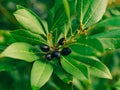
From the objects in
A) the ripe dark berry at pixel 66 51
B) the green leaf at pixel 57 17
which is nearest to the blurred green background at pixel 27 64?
the green leaf at pixel 57 17

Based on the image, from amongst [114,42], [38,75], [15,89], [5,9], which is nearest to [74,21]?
[114,42]

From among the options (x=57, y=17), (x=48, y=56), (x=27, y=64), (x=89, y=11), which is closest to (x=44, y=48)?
(x=48, y=56)

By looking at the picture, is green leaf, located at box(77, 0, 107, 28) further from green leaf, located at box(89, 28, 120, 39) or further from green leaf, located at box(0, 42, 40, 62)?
green leaf, located at box(0, 42, 40, 62)

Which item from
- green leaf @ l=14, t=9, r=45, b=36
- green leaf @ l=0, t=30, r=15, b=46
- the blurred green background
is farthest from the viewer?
the blurred green background

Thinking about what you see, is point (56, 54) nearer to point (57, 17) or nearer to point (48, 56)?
point (48, 56)

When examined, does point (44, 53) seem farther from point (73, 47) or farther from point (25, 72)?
point (25, 72)

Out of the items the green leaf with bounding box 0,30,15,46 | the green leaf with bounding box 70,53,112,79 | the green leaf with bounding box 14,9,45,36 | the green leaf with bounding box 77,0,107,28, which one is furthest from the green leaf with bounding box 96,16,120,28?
the green leaf with bounding box 0,30,15,46

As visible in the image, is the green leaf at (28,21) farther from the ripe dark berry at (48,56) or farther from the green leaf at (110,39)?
the green leaf at (110,39)
